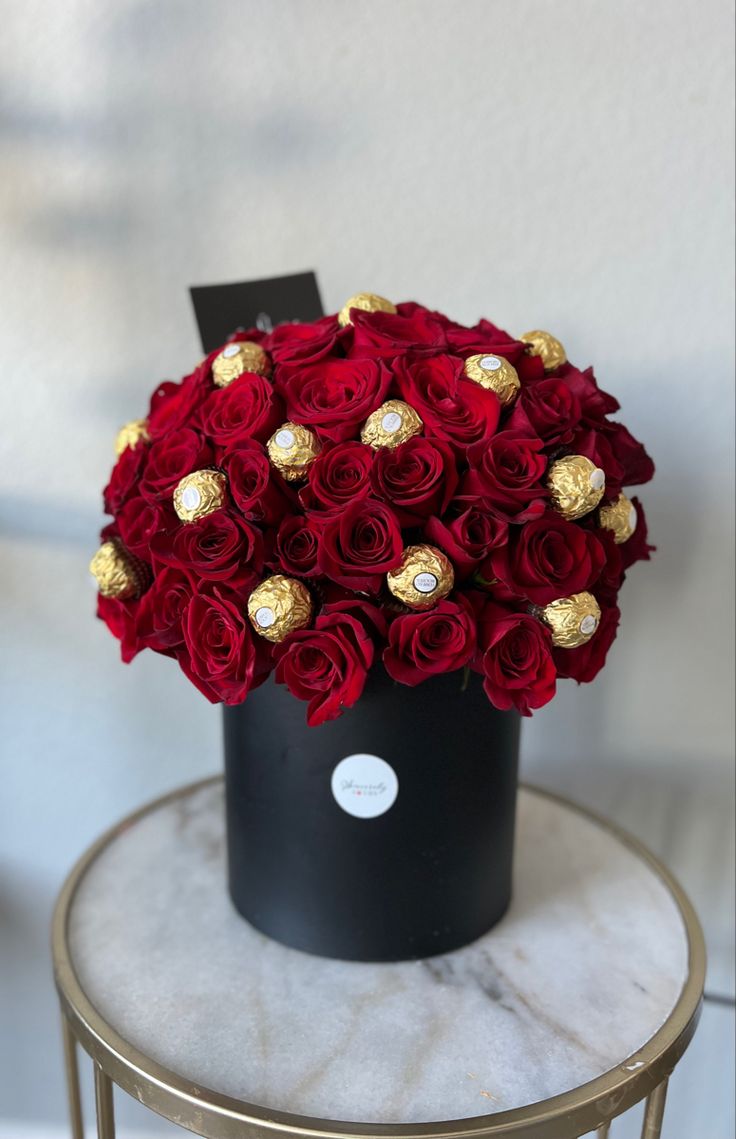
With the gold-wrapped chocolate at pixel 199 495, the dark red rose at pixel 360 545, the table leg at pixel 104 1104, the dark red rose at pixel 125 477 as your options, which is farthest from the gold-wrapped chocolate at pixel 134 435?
the table leg at pixel 104 1104

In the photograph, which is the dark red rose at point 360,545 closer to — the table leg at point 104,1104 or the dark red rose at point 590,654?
the dark red rose at point 590,654

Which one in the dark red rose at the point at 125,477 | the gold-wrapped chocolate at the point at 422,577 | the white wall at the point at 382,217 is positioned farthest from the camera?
the white wall at the point at 382,217

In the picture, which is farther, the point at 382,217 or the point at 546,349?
the point at 382,217

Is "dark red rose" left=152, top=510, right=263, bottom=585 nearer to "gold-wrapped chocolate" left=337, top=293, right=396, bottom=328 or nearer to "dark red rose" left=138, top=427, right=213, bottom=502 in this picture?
"dark red rose" left=138, top=427, right=213, bottom=502

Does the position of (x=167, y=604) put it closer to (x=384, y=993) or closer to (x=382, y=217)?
(x=384, y=993)

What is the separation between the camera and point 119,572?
702 mm

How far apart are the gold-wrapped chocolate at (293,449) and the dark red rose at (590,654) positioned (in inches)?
8.7

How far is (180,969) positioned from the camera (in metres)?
0.76

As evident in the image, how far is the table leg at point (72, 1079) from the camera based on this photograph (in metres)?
0.85

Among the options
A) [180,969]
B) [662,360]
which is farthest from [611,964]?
[662,360]

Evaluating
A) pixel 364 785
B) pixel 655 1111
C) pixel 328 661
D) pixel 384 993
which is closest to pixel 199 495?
pixel 328 661

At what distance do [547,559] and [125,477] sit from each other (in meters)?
0.33

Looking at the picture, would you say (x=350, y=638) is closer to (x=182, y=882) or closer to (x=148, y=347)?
(x=182, y=882)

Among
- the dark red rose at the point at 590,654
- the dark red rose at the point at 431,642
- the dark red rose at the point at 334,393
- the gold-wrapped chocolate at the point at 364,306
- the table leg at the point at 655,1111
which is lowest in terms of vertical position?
the table leg at the point at 655,1111
